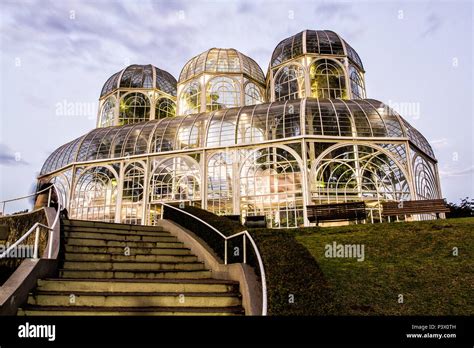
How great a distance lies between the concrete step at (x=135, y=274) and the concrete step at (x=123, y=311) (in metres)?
1.34

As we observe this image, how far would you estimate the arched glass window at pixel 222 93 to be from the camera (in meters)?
26.4

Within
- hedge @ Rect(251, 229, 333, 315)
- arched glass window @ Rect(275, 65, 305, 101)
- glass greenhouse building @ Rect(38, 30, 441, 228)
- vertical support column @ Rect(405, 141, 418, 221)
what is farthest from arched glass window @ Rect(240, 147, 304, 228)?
hedge @ Rect(251, 229, 333, 315)

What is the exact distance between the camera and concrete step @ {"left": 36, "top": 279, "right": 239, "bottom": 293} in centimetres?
560

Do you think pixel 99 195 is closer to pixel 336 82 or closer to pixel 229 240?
pixel 229 240

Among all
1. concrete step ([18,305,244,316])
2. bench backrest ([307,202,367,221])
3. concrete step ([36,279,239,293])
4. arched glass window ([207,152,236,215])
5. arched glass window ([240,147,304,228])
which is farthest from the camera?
arched glass window ([207,152,236,215])

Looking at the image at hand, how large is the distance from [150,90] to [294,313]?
28090 mm

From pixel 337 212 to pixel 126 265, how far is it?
8911mm

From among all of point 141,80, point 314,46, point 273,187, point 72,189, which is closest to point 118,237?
point 273,187

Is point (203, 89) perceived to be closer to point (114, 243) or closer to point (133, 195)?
point (133, 195)

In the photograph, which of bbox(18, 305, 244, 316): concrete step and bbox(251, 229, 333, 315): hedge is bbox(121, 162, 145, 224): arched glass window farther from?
bbox(251, 229, 333, 315): hedge

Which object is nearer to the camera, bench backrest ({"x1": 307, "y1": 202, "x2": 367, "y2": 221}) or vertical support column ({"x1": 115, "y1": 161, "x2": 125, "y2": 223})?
bench backrest ({"x1": 307, "y1": 202, "x2": 367, "y2": 221})

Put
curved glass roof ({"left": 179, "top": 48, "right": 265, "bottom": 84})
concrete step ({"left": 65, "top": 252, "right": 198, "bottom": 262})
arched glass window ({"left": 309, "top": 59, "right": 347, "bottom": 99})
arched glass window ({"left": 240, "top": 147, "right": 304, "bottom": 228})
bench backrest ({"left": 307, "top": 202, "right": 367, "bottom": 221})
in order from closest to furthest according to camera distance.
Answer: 1. concrete step ({"left": 65, "top": 252, "right": 198, "bottom": 262})
2. bench backrest ({"left": 307, "top": 202, "right": 367, "bottom": 221})
3. arched glass window ({"left": 240, "top": 147, "right": 304, "bottom": 228})
4. arched glass window ({"left": 309, "top": 59, "right": 347, "bottom": 99})
5. curved glass roof ({"left": 179, "top": 48, "right": 265, "bottom": 84})
